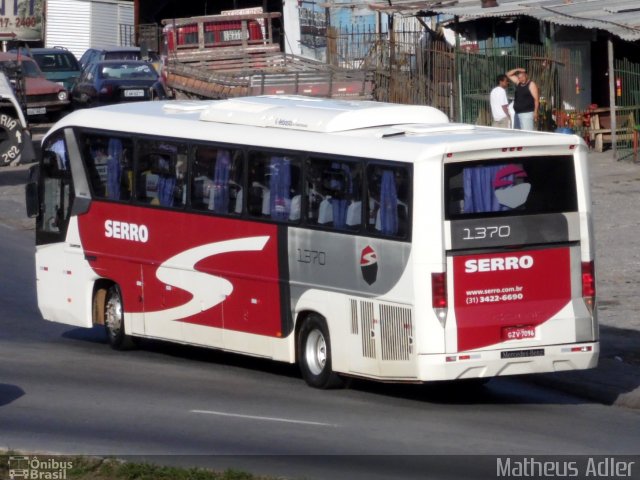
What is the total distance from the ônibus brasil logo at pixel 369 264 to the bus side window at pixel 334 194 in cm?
26

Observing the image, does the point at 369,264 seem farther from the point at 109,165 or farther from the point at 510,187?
the point at 109,165

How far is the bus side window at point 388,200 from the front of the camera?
11.4 meters

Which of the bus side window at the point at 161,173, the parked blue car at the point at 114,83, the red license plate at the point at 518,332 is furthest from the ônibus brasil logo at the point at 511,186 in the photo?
the parked blue car at the point at 114,83

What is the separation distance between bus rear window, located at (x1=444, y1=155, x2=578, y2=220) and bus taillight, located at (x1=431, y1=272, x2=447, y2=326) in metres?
0.50

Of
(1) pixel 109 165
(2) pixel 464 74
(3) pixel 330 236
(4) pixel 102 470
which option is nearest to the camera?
(4) pixel 102 470

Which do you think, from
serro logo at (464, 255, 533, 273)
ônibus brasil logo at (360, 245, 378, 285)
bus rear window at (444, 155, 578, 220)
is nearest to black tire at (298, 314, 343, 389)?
ônibus brasil logo at (360, 245, 378, 285)

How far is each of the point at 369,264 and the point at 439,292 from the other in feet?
2.66

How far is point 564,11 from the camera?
28.0 m

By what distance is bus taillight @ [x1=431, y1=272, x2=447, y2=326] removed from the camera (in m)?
11.2

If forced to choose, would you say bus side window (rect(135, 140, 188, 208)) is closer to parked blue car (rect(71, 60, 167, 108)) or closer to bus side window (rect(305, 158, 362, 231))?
bus side window (rect(305, 158, 362, 231))

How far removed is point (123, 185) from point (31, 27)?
1721 inches

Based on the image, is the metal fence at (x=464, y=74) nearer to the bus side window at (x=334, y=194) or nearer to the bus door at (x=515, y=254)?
the bus side window at (x=334, y=194)

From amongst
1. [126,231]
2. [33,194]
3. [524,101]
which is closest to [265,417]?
[126,231]

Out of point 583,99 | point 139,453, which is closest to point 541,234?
point 139,453
